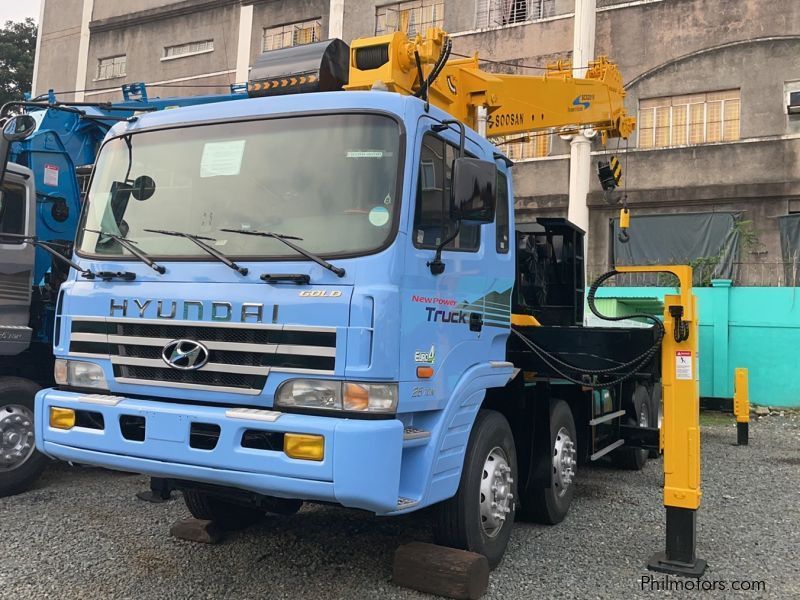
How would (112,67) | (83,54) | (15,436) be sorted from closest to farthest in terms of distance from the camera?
1. (15,436)
2. (112,67)
3. (83,54)

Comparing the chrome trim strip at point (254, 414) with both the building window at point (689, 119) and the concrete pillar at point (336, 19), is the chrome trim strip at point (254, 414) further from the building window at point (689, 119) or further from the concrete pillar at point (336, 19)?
the concrete pillar at point (336, 19)

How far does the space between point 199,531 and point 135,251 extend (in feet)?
6.83

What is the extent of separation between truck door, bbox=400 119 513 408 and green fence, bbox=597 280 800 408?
10147 mm

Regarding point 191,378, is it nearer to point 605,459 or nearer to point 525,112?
point 525,112

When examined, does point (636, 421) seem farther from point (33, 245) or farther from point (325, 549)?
point (33, 245)

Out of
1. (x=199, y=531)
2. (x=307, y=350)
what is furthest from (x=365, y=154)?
(x=199, y=531)

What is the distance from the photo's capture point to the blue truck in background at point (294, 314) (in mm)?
3303

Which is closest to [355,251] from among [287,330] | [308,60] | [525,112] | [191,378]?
[287,330]

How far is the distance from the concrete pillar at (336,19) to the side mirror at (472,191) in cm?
1974

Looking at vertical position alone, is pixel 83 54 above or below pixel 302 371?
above

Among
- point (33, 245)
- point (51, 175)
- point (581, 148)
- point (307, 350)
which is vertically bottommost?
point (307, 350)

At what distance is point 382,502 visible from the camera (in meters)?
3.19

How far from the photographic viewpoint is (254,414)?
3.33 metres

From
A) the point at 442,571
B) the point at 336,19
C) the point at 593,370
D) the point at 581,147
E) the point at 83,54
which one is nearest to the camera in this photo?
the point at 442,571
